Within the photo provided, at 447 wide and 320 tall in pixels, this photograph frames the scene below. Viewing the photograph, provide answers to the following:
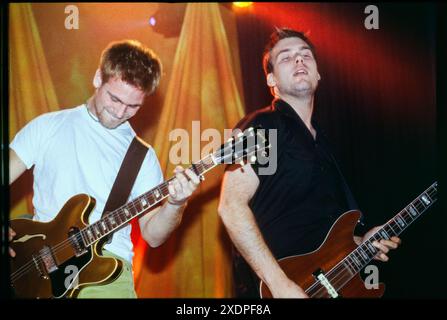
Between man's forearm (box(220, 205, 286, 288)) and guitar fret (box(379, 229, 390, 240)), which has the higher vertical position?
man's forearm (box(220, 205, 286, 288))

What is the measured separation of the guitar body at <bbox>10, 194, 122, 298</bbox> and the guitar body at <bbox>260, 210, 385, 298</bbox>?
847mm

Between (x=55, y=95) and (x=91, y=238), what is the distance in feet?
3.20

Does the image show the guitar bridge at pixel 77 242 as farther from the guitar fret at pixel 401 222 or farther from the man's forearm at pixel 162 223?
the guitar fret at pixel 401 222

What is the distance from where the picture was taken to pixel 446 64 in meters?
3.03

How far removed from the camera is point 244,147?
8.06 feet

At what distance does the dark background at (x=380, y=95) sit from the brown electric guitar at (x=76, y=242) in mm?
639

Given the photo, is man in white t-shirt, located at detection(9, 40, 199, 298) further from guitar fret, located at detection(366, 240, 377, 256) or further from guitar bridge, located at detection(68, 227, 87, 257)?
guitar fret, located at detection(366, 240, 377, 256)

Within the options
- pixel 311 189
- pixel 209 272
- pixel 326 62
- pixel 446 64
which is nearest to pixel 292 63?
pixel 326 62

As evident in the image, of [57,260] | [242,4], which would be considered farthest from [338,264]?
[242,4]

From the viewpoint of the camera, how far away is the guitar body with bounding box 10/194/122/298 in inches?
95.1

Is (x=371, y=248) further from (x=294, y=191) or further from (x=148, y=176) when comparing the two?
(x=148, y=176)

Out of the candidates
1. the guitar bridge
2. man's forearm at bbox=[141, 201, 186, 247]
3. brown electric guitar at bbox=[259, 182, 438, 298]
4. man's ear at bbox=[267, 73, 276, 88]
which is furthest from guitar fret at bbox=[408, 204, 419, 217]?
the guitar bridge

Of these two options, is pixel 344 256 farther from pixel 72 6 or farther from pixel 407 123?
pixel 72 6

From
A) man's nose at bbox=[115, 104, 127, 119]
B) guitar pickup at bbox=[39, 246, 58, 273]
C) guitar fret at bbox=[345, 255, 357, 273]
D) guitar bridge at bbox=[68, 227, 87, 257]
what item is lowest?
guitar fret at bbox=[345, 255, 357, 273]
